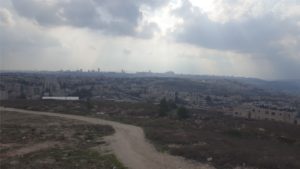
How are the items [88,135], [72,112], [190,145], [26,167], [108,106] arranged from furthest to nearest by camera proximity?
[108,106], [72,112], [88,135], [190,145], [26,167]

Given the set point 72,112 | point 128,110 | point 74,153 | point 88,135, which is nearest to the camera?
point 74,153

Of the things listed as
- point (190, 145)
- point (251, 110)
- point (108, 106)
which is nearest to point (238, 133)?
point (190, 145)

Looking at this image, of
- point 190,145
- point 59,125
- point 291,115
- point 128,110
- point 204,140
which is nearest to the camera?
point 190,145

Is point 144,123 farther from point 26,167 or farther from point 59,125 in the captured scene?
point 26,167

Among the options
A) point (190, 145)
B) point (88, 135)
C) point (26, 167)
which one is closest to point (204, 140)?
point (190, 145)

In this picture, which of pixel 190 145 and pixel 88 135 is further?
pixel 88 135

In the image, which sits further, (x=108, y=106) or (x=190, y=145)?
(x=108, y=106)

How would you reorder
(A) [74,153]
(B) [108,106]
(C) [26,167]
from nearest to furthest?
(C) [26,167] → (A) [74,153] → (B) [108,106]

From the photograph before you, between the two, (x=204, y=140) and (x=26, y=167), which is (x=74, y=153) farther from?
(x=204, y=140)

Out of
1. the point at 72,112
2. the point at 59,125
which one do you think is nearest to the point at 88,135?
the point at 59,125
